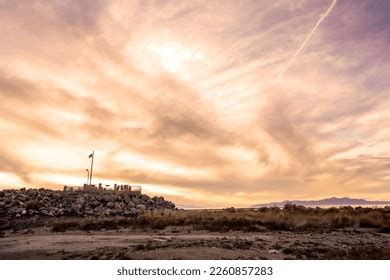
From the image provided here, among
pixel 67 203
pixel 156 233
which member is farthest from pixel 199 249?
pixel 67 203

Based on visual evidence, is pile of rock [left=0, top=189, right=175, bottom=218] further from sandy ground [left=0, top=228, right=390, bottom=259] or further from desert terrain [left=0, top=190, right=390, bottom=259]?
sandy ground [left=0, top=228, right=390, bottom=259]

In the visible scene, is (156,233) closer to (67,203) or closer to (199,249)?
(199,249)

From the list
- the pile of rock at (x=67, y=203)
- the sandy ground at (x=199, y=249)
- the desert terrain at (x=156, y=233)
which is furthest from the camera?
the pile of rock at (x=67, y=203)

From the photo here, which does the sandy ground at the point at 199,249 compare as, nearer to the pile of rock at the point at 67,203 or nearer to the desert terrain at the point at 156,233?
the desert terrain at the point at 156,233

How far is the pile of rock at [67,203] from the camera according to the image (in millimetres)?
34344

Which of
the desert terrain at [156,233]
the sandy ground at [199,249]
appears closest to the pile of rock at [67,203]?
the desert terrain at [156,233]

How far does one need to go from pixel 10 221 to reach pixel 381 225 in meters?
29.0

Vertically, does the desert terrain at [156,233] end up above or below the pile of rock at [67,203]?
below

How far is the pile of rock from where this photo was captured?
3434 centimetres

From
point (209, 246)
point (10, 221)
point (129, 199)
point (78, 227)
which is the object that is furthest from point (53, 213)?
point (209, 246)

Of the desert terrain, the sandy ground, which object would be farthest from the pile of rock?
the sandy ground

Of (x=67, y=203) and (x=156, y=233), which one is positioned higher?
(x=67, y=203)

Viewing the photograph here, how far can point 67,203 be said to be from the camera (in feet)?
127
